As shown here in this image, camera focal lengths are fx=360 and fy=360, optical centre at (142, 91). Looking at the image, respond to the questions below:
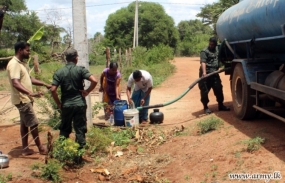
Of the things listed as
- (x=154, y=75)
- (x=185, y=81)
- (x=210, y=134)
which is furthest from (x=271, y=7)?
(x=154, y=75)

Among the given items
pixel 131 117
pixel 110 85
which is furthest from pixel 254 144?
pixel 110 85

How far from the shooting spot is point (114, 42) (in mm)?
46906

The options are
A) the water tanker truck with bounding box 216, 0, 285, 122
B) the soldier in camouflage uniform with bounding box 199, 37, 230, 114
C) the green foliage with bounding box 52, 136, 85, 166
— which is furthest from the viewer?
the soldier in camouflage uniform with bounding box 199, 37, 230, 114

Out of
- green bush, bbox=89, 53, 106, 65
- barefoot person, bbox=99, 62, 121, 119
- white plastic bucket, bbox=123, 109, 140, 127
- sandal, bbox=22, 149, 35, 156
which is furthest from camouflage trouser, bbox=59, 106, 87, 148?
green bush, bbox=89, 53, 106, 65

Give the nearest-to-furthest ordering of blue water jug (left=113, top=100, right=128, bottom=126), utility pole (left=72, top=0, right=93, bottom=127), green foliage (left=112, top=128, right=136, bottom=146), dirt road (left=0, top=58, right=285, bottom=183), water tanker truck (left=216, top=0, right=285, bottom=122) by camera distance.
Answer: dirt road (left=0, top=58, right=285, bottom=183)
water tanker truck (left=216, top=0, right=285, bottom=122)
green foliage (left=112, top=128, right=136, bottom=146)
utility pole (left=72, top=0, right=93, bottom=127)
blue water jug (left=113, top=100, right=128, bottom=126)

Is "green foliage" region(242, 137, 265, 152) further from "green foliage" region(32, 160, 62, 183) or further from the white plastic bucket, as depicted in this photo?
the white plastic bucket

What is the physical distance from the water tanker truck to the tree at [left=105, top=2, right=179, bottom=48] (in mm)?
38847

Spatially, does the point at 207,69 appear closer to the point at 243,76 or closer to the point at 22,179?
the point at 243,76

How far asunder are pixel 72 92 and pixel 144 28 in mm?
43177

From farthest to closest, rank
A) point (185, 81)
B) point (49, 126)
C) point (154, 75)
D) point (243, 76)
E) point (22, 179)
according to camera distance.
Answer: point (154, 75), point (185, 81), point (49, 126), point (243, 76), point (22, 179)

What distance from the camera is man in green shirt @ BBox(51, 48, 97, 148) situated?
543 centimetres

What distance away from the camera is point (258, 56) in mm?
7094

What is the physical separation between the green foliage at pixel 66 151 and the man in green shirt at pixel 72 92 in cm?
21

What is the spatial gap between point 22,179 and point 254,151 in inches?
128
